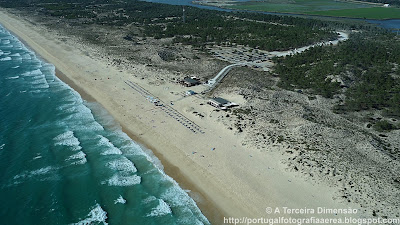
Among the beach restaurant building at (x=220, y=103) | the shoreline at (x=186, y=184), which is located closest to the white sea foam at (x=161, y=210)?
the shoreline at (x=186, y=184)

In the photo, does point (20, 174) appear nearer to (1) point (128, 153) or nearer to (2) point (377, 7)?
(1) point (128, 153)

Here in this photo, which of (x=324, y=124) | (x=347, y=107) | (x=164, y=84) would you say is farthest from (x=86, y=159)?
(x=347, y=107)

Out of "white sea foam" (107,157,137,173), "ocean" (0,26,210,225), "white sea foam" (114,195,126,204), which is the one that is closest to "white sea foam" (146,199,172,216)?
"ocean" (0,26,210,225)

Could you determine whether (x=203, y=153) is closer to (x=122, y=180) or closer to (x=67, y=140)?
(x=122, y=180)

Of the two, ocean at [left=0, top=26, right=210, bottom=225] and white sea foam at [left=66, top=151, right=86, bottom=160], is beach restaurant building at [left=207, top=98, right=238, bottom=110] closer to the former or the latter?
ocean at [left=0, top=26, right=210, bottom=225]

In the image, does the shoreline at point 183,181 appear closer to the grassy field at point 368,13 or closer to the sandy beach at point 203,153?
the sandy beach at point 203,153

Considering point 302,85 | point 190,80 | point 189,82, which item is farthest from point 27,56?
point 302,85

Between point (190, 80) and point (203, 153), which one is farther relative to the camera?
point (190, 80)
